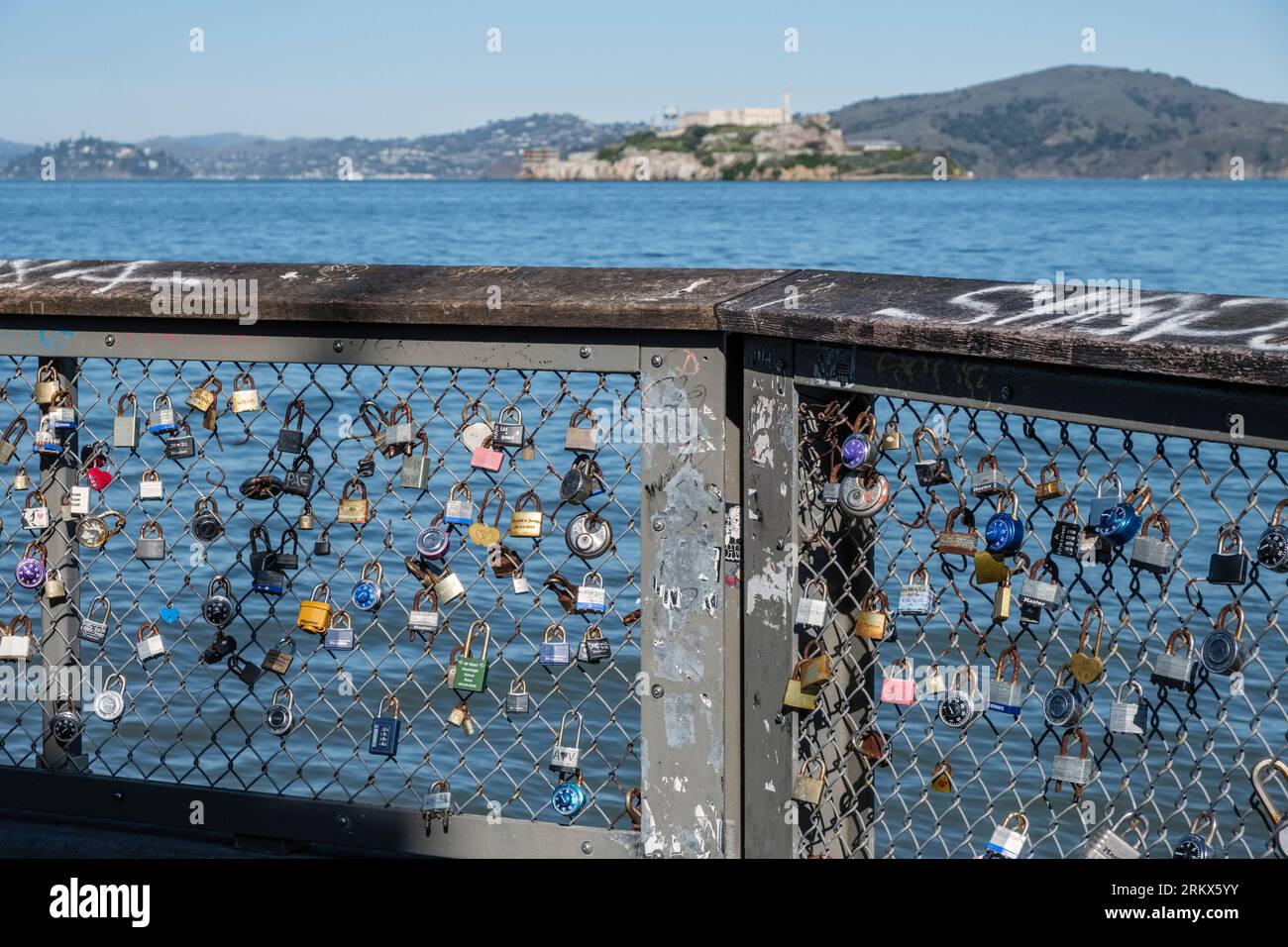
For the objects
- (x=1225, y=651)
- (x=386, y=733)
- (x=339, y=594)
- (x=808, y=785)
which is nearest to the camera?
(x=1225, y=651)

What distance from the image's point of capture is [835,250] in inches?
2048

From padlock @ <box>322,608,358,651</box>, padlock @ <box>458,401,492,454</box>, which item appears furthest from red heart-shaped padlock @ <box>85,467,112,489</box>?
padlock @ <box>458,401,492,454</box>

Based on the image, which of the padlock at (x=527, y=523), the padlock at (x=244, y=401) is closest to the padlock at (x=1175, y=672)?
the padlock at (x=527, y=523)

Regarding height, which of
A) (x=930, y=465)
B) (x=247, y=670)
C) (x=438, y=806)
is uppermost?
(x=930, y=465)

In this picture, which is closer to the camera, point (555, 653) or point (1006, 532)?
point (1006, 532)

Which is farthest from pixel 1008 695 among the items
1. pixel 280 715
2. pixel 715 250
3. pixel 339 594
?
pixel 715 250

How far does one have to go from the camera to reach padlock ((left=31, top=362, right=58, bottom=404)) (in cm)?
352

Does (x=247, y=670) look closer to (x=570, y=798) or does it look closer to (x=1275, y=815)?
(x=570, y=798)

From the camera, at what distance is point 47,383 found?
3516mm

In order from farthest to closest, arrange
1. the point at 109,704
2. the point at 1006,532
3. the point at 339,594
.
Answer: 1. the point at 339,594
2. the point at 109,704
3. the point at 1006,532

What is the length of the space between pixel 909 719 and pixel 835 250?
45700 millimetres

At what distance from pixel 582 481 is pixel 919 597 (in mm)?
749
